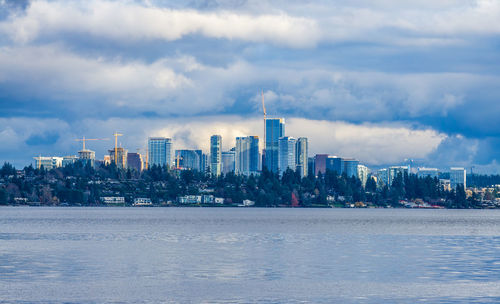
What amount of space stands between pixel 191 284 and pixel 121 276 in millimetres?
10972

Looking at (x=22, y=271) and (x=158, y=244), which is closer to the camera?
(x=22, y=271)

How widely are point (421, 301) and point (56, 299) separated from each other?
3196 centimetres

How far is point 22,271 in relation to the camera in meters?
92.3

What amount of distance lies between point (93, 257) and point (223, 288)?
3880 centimetres

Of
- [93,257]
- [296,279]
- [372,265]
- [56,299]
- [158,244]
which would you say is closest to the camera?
[56,299]

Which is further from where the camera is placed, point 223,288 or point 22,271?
point 22,271

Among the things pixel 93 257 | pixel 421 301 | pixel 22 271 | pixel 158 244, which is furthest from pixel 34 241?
pixel 421 301

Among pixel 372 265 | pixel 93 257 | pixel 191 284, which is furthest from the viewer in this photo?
pixel 93 257

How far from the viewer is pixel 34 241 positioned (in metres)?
149

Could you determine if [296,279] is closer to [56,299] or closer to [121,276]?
[121,276]

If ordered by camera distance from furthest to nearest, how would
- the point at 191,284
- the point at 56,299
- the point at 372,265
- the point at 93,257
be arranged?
the point at 93,257 < the point at 372,265 < the point at 191,284 < the point at 56,299

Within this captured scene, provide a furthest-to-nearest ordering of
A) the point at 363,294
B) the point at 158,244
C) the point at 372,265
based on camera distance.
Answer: the point at 158,244
the point at 372,265
the point at 363,294

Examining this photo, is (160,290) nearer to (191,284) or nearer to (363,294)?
(191,284)

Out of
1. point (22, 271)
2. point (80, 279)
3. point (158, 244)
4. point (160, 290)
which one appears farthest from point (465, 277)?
point (158, 244)
